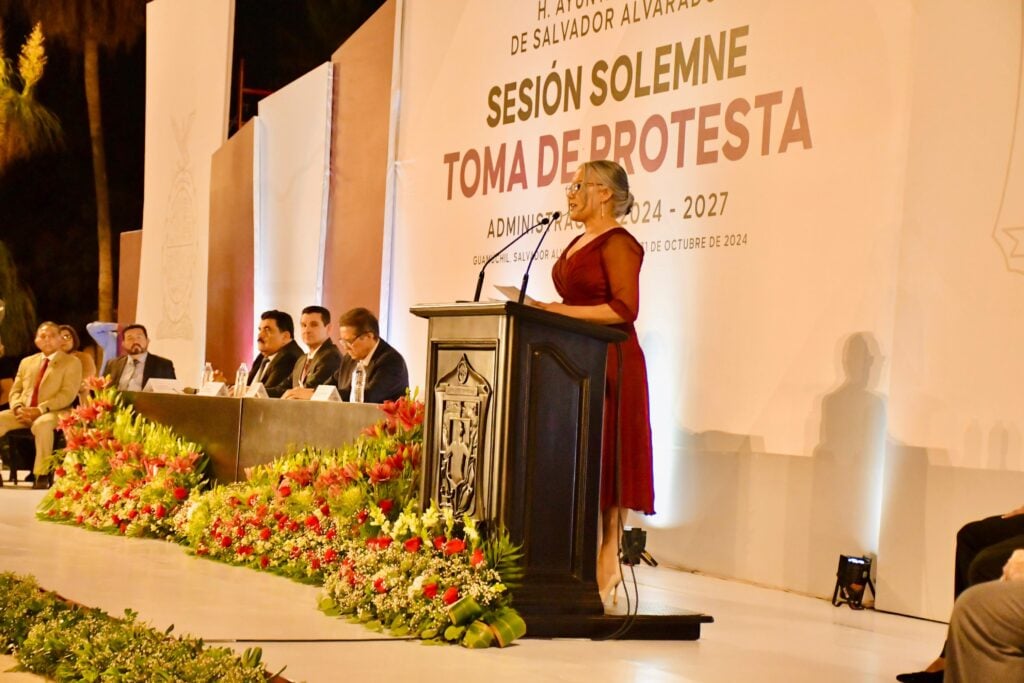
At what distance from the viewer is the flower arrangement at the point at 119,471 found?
5.98 metres

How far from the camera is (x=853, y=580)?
4949 millimetres

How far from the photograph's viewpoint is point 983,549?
3314mm

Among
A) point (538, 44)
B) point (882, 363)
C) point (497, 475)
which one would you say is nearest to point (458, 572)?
point (497, 475)

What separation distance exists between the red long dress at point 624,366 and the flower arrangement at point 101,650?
5.12ft

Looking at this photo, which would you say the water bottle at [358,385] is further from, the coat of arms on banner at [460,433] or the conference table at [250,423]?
the coat of arms on banner at [460,433]

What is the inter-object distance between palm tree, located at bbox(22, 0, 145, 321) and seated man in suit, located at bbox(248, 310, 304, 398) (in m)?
9.37

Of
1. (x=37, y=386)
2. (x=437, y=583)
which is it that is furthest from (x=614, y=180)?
(x=37, y=386)

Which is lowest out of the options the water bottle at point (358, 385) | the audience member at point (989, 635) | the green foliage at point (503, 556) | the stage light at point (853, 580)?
the stage light at point (853, 580)

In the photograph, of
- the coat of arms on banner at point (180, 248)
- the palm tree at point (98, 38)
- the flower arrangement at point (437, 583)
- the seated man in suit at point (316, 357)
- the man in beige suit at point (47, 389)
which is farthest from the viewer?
the palm tree at point (98, 38)

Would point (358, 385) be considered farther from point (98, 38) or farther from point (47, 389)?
point (98, 38)

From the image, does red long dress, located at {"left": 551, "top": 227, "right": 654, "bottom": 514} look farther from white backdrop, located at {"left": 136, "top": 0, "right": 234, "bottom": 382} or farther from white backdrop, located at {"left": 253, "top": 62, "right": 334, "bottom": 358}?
white backdrop, located at {"left": 136, "top": 0, "right": 234, "bottom": 382}

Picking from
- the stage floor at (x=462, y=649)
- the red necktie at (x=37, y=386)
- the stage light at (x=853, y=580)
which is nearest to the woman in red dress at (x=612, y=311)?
the stage floor at (x=462, y=649)

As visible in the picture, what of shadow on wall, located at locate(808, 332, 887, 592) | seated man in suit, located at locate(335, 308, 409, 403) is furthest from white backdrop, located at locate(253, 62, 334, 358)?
shadow on wall, located at locate(808, 332, 887, 592)

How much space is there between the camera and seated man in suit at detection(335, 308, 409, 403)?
610cm
